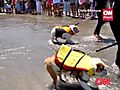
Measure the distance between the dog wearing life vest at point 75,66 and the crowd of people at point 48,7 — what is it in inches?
468

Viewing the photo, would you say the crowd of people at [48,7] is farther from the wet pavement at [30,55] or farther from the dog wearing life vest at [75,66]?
the dog wearing life vest at [75,66]

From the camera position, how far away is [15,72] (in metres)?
7.36

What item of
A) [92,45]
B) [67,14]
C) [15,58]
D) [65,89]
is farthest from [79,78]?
[67,14]

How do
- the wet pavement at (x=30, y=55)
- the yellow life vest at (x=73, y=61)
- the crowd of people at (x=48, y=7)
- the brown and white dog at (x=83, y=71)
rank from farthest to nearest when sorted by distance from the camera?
the crowd of people at (x=48, y=7) < the wet pavement at (x=30, y=55) < the yellow life vest at (x=73, y=61) < the brown and white dog at (x=83, y=71)

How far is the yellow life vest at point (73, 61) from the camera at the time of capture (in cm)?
550

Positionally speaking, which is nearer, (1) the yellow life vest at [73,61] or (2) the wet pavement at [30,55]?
(1) the yellow life vest at [73,61]

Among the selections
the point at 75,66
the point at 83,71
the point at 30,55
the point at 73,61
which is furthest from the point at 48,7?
the point at 83,71

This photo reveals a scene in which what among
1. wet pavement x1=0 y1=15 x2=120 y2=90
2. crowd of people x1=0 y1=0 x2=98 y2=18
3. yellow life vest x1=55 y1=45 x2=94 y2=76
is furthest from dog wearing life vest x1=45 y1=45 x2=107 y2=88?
crowd of people x1=0 y1=0 x2=98 y2=18

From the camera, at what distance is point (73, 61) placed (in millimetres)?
5727

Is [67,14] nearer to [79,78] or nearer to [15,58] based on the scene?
[15,58]

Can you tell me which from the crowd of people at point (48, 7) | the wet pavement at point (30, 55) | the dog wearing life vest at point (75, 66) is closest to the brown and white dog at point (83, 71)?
the dog wearing life vest at point (75, 66)

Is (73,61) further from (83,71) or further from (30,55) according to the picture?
(30,55)

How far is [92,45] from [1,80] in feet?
13.8

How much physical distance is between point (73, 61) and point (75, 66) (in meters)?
0.13
